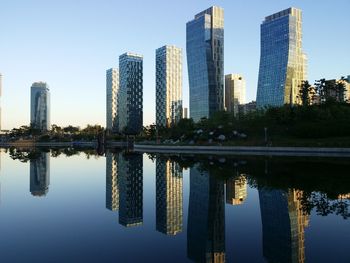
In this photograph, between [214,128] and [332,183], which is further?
[214,128]

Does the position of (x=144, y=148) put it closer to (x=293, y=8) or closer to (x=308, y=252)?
(x=308, y=252)

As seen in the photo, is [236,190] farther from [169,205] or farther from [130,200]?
[130,200]

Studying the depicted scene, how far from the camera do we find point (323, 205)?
21406 millimetres

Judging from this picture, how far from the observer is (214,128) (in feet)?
346

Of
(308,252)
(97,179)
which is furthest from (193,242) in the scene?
(97,179)

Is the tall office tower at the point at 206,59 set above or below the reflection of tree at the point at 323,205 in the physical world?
above

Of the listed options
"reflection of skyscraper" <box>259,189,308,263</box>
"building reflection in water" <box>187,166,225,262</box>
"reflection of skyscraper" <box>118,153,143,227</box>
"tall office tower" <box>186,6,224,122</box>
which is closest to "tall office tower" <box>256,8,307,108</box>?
"tall office tower" <box>186,6,224,122</box>

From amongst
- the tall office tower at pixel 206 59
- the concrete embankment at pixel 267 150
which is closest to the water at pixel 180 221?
the concrete embankment at pixel 267 150

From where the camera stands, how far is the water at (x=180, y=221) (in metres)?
13.1

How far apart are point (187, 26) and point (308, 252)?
190m

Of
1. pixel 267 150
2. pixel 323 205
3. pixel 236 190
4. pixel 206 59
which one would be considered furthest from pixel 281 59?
pixel 323 205

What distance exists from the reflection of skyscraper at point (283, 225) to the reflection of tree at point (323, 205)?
1.59ft

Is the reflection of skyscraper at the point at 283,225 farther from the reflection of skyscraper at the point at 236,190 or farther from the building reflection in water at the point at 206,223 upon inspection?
the building reflection in water at the point at 206,223

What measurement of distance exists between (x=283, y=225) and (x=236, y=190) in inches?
392
